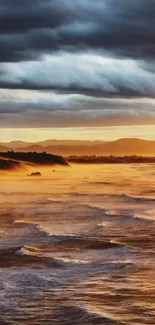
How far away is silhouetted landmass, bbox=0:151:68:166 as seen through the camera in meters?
94.1

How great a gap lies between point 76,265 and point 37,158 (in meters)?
81.8

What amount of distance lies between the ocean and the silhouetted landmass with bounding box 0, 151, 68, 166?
59.0 m

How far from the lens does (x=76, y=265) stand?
18484 millimetres

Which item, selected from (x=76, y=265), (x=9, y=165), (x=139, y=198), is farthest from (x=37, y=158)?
(x=76, y=265)

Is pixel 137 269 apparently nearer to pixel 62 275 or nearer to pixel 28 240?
pixel 62 275

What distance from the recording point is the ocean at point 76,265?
13.6 meters

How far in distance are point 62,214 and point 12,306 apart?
17.5m

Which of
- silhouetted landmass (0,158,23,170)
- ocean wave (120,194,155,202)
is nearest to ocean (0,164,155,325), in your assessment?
ocean wave (120,194,155,202)

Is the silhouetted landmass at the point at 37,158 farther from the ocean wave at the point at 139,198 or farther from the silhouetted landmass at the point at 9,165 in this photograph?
the ocean wave at the point at 139,198

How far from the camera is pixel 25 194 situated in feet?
145

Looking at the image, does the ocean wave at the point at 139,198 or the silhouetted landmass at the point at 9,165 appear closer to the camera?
the ocean wave at the point at 139,198

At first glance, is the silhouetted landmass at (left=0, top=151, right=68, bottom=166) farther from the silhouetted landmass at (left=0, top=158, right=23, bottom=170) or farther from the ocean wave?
the ocean wave

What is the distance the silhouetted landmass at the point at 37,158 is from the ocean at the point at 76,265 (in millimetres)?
59024

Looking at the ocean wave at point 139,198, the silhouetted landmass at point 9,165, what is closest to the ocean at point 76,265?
the ocean wave at point 139,198
